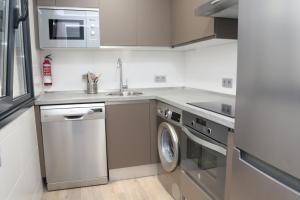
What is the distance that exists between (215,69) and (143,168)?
1.31 meters

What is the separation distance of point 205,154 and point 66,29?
72.7 inches

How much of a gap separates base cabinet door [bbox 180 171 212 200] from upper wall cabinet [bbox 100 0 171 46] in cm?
152

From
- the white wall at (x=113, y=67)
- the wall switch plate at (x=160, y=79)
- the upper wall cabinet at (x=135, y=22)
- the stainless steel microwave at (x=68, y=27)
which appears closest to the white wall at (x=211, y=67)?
the white wall at (x=113, y=67)

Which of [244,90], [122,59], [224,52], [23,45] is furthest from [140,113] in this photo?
[244,90]

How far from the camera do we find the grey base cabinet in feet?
7.54

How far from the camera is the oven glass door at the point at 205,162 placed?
1.31 metres

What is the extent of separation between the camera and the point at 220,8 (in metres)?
1.49

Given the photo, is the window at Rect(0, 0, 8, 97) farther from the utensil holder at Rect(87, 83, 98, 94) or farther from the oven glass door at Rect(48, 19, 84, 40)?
the utensil holder at Rect(87, 83, 98, 94)

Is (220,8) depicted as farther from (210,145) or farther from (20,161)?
(20,161)

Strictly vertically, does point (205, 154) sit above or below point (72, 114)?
below

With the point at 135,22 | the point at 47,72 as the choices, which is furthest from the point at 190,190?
the point at 47,72

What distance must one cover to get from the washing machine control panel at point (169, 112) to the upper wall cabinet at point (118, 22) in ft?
2.75

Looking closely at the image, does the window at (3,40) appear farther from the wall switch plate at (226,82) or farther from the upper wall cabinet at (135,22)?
the wall switch plate at (226,82)

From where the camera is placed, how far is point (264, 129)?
88cm
